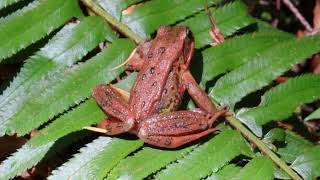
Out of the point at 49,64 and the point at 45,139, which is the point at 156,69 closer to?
the point at 49,64

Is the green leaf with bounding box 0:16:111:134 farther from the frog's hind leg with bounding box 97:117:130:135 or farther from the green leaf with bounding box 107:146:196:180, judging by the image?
the green leaf with bounding box 107:146:196:180

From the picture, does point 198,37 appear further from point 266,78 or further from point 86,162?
point 86,162

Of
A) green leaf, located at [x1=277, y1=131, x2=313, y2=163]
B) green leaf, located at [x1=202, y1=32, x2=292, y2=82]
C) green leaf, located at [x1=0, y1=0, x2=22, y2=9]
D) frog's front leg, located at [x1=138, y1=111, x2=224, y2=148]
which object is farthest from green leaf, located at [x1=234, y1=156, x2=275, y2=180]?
green leaf, located at [x1=0, y1=0, x2=22, y2=9]

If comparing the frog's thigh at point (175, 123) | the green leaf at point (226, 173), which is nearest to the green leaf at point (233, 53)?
the frog's thigh at point (175, 123)

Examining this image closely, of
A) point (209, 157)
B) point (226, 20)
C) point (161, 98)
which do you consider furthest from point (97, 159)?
point (226, 20)

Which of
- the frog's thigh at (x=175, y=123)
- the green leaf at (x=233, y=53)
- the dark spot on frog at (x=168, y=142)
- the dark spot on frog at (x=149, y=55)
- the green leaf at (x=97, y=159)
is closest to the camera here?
the green leaf at (x=97, y=159)

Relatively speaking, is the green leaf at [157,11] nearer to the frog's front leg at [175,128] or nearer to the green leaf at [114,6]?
the green leaf at [114,6]

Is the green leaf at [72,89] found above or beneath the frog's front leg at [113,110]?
above
